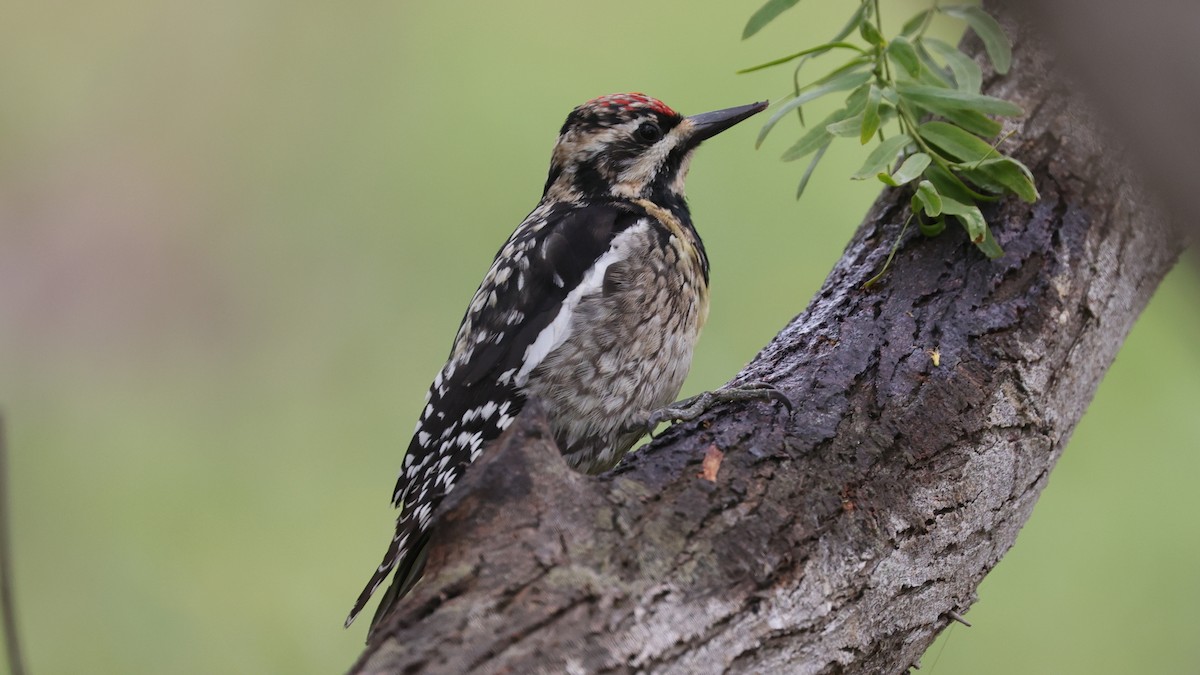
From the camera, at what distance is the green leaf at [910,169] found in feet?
6.32

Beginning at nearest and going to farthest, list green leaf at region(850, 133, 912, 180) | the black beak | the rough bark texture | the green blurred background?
the rough bark texture < green leaf at region(850, 133, 912, 180) < the black beak < the green blurred background

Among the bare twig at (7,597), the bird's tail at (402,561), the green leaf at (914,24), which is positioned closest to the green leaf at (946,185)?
the green leaf at (914,24)

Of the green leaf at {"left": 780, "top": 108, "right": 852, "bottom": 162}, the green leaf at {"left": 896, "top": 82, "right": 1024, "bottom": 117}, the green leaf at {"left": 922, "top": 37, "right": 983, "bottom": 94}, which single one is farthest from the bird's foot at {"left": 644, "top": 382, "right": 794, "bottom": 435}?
the green leaf at {"left": 922, "top": 37, "right": 983, "bottom": 94}

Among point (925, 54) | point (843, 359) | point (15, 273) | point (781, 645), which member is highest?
point (15, 273)

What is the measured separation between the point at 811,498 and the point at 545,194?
1446mm

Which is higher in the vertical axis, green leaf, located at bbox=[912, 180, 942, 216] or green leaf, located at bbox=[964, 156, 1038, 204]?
green leaf, located at bbox=[964, 156, 1038, 204]

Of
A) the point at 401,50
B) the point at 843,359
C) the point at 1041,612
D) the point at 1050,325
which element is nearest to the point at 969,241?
the point at 1050,325

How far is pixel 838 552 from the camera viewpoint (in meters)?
1.54

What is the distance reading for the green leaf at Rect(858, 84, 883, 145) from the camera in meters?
1.94

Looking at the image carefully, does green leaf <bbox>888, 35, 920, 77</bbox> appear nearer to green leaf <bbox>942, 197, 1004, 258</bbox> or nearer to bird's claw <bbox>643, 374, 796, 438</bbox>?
green leaf <bbox>942, 197, 1004, 258</bbox>

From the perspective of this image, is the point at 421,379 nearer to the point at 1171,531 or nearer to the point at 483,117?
the point at 483,117

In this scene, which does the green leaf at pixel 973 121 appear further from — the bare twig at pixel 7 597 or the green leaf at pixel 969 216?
the bare twig at pixel 7 597

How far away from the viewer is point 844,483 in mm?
1628

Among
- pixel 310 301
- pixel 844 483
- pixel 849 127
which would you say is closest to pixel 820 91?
pixel 849 127
